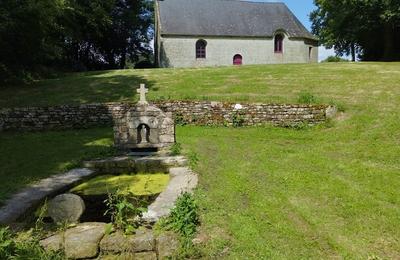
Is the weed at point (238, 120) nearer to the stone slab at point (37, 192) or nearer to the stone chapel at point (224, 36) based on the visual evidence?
the stone slab at point (37, 192)

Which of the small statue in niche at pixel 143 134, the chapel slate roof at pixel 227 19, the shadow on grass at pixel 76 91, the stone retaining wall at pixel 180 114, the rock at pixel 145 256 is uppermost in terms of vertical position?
the chapel slate roof at pixel 227 19

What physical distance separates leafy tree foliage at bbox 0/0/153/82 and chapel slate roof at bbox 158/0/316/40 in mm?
5058

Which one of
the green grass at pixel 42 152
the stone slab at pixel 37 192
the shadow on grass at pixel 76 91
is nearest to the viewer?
the stone slab at pixel 37 192

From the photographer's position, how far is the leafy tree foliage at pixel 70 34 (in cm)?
1958

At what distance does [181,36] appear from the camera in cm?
3738

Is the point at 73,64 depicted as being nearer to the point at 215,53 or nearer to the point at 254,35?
the point at 215,53

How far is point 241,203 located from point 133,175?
4.08 metres

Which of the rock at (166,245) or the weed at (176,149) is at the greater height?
the weed at (176,149)

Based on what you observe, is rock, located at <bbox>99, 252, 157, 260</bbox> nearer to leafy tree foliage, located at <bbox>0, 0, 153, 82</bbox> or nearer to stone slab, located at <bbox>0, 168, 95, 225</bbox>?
stone slab, located at <bbox>0, 168, 95, 225</bbox>

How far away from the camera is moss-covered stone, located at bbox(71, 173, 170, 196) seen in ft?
27.9

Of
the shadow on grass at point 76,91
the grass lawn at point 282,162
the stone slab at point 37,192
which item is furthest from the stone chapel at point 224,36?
the stone slab at point 37,192

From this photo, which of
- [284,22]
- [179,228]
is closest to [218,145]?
[179,228]

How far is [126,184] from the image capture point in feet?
30.3

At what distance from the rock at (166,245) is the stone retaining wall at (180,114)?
10522 mm
